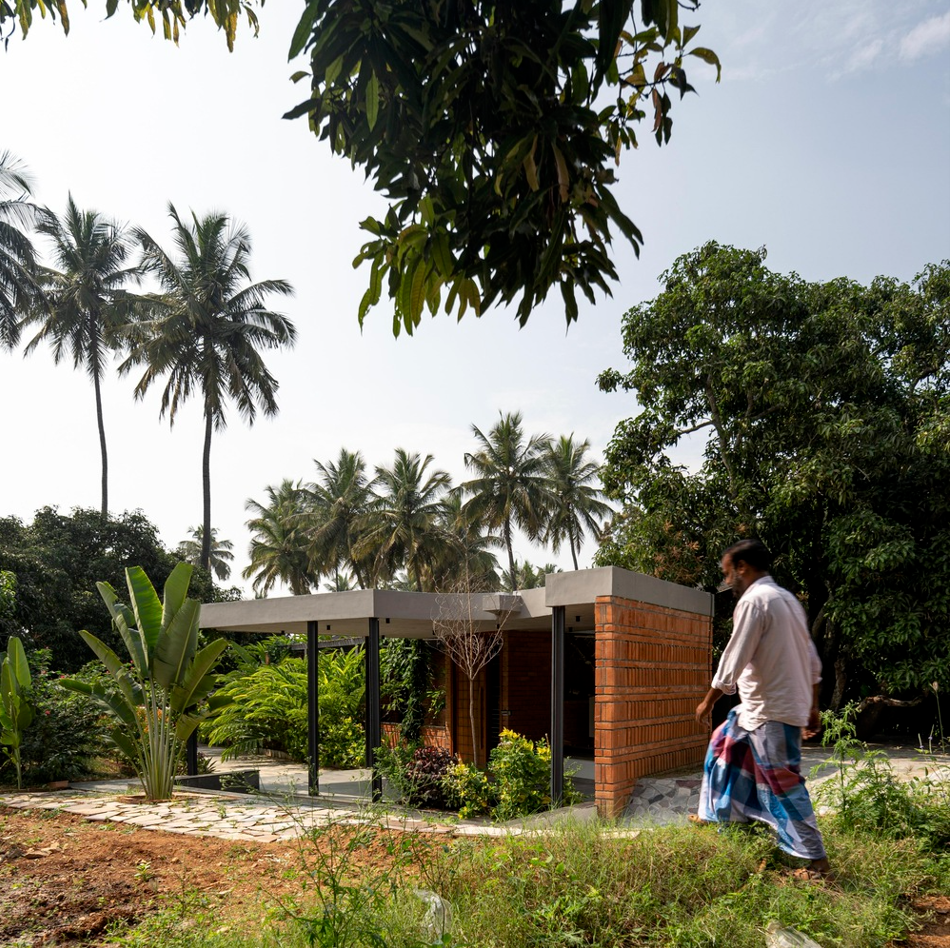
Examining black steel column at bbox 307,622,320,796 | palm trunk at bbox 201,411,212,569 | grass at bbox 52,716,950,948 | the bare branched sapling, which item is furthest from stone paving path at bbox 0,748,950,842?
palm trunk at bbox 201,411,212,569

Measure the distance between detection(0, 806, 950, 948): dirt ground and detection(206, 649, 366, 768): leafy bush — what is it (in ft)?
23.9

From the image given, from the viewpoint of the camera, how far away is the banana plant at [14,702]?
12.3m

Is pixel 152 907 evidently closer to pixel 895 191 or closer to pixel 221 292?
pixel 895 191

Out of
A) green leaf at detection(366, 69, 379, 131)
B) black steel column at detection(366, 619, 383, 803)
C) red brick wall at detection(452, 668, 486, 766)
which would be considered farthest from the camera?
red brick wall at detection(452, 668, 486, 766)

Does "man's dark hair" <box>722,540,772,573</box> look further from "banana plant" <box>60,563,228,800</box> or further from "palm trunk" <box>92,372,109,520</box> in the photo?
"palm trunk" <box>92,372,109,520</box>

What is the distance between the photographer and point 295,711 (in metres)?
16.0

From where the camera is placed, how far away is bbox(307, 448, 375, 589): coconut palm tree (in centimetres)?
4216

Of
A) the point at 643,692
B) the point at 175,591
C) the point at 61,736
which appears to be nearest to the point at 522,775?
the point at 643,692

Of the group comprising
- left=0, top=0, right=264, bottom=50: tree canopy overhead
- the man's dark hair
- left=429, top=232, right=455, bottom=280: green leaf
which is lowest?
the man's dark hair

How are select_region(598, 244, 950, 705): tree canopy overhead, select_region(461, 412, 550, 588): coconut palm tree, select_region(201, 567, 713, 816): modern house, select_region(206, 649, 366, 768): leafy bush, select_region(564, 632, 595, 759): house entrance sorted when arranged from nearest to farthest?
select_region(201, 567, 713, 816): modern house, select_region(598, 244, 950, 705): tree canopy overhead, select_region(206, 649, 366, 768): leafy bush, select_region(564, 632, 595, 759): house entrance, select_region(461, 412, 550, 588): coconut palm tree

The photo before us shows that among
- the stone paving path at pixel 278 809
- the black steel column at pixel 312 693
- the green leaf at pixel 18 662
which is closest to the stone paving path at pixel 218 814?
the stone paving path at pixel 278 809

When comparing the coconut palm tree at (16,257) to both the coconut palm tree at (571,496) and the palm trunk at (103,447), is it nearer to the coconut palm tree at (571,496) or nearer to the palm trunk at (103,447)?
the palm trunk at (103,447)

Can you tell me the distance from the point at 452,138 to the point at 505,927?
10.7 feet

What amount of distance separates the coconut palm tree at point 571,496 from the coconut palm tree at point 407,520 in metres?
4.64
